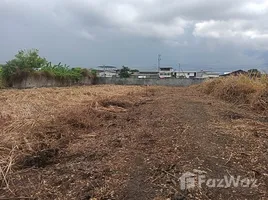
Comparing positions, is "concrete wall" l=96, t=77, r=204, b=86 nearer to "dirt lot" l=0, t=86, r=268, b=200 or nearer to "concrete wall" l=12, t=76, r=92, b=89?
"concrete wall" l=12, t=76, r=92, b=89

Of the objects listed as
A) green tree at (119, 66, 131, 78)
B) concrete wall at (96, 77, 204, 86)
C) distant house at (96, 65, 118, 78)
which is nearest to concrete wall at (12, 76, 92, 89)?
concrete wall at (96, 77, 204, 86)

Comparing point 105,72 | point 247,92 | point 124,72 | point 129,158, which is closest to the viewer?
point 129,158

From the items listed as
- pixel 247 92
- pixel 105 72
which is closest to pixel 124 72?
pixel 105 72

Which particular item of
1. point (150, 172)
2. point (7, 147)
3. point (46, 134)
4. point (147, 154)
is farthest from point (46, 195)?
point (46, 134)

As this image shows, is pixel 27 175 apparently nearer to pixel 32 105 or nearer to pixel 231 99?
pixel 32 105

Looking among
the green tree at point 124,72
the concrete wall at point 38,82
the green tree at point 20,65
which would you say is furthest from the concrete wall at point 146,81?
the green tree at point 20,65

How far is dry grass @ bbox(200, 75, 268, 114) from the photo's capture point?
705 centimetres

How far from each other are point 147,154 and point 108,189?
88 cm

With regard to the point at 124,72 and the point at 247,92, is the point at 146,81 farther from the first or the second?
the point at 247,92

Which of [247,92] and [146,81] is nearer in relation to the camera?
[247,92]

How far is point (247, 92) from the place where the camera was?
8.66 meters

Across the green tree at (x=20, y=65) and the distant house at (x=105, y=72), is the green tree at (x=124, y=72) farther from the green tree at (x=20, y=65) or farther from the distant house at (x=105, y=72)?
the green tree at (x=20, y=65)

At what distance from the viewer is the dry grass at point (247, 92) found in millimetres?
7051

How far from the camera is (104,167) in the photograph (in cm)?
288
